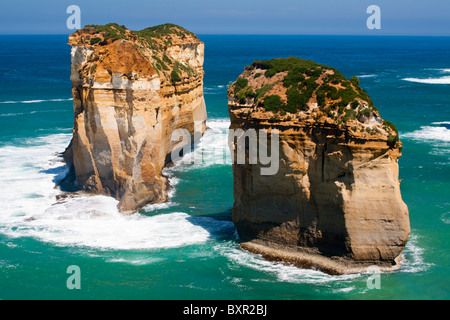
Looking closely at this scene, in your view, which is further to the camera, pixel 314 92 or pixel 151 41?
pixel 151 41

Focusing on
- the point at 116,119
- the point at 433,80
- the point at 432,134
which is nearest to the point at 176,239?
the point at 116,119

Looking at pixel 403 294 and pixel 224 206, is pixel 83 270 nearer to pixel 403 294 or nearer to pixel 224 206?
pixel 224 206

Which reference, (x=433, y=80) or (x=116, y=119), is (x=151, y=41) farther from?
(x=433, y=80)

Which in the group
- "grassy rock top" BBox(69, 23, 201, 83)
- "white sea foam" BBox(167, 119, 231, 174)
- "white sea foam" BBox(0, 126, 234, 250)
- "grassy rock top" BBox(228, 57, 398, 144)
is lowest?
"white sea foam" BBox(0, 126, 234, 250)

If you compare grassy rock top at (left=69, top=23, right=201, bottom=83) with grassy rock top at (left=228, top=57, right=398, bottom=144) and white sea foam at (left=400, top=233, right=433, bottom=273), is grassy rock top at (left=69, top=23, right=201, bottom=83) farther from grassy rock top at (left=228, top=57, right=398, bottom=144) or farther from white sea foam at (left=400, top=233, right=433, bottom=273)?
white sea foam at (left=400, top=233, right=433, bottom=273)

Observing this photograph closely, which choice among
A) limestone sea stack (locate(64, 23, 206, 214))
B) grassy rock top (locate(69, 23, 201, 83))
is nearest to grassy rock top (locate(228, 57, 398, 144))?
limestone sea stack (locate(64, 23, 206, 214))

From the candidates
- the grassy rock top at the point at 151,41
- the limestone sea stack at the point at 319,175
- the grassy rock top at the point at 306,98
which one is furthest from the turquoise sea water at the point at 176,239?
the grassy rock top at the point at 151,41
